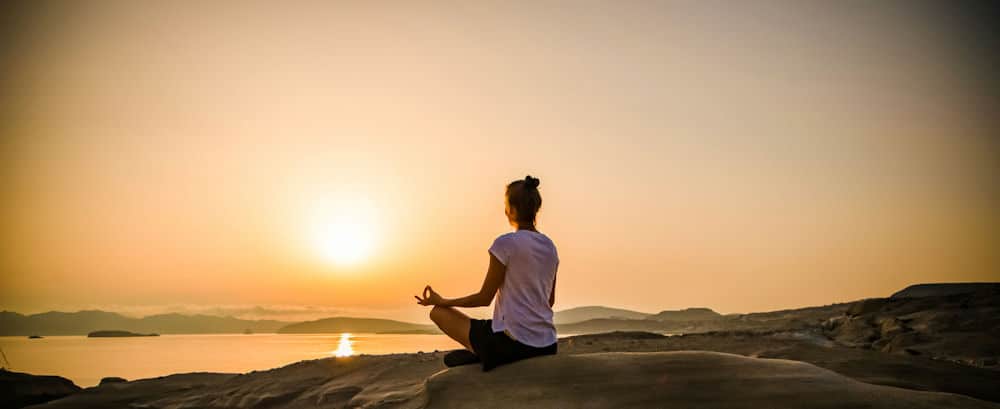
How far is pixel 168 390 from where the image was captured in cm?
1116

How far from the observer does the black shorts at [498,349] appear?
484 centimetres

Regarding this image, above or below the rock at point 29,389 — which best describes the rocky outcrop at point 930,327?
above

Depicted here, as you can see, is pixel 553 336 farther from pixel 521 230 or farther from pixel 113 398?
pixel 113 398

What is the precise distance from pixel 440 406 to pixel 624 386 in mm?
1310

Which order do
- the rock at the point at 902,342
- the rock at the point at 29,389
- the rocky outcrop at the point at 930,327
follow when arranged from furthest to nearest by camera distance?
the rock at the point at 29,389 → the rock at the point at 902,342 → the rocky outcrop at the point at 930,327

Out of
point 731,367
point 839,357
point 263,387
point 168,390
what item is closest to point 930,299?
point 839,357

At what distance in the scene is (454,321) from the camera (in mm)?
5117

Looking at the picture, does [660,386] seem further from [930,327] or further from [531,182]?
[930,327]

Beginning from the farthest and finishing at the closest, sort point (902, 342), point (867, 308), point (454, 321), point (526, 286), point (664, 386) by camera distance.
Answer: point (867, 308) → point (902, 342) → point (454, 321) → point (526, 286) → point (664, 386)

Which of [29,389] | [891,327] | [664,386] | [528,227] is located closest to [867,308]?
[891,327]

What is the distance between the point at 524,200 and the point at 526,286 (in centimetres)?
63

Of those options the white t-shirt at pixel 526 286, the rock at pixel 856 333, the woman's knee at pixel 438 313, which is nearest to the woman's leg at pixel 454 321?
the woman's knee at pixel 438 313

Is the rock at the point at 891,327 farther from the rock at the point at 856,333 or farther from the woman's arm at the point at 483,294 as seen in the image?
the woman's arm at the point at 483,294

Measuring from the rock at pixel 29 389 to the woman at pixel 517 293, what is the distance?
10273 millimetres
